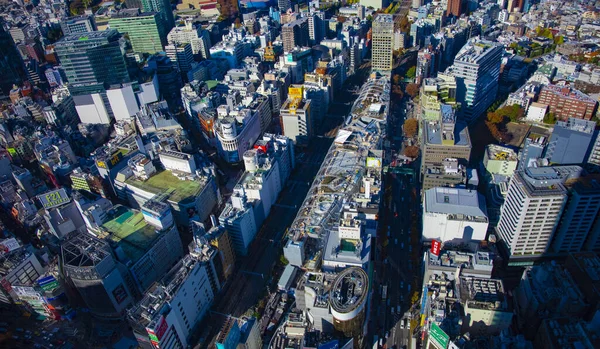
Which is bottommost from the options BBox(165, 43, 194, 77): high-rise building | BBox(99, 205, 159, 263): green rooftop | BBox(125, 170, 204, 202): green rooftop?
BBox(99, 205, 159, 263): green rooftop

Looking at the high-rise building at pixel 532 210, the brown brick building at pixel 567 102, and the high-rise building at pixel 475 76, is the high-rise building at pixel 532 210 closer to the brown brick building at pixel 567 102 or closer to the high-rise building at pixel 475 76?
the high-rise building at pixel 475 76

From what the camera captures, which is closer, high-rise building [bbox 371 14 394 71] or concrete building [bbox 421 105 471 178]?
concrete building [bbox 421 105 471 178]

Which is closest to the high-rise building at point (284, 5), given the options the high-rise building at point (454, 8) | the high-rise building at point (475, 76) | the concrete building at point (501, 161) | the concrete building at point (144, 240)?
the high-rise building at point (454, 8)

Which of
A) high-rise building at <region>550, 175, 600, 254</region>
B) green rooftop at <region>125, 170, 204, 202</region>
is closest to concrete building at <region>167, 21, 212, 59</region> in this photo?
green rooftop at <region>125, 170, 204, 202</region>

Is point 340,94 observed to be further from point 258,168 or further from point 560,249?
point 560,249

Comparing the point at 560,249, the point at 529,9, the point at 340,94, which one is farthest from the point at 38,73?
the point at 529,9

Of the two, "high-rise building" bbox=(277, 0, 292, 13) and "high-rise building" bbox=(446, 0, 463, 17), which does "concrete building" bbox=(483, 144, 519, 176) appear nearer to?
"high-rise building" bbox=(446, 0, 463, 17)

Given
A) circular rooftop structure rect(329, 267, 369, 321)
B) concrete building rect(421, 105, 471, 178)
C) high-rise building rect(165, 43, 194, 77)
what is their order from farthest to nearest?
high-rise building rect(165, 43, 194, 77), concrete building rect(421, 105, 471, 178), circular rooftop structure rect(329, 267, 369, 321)
